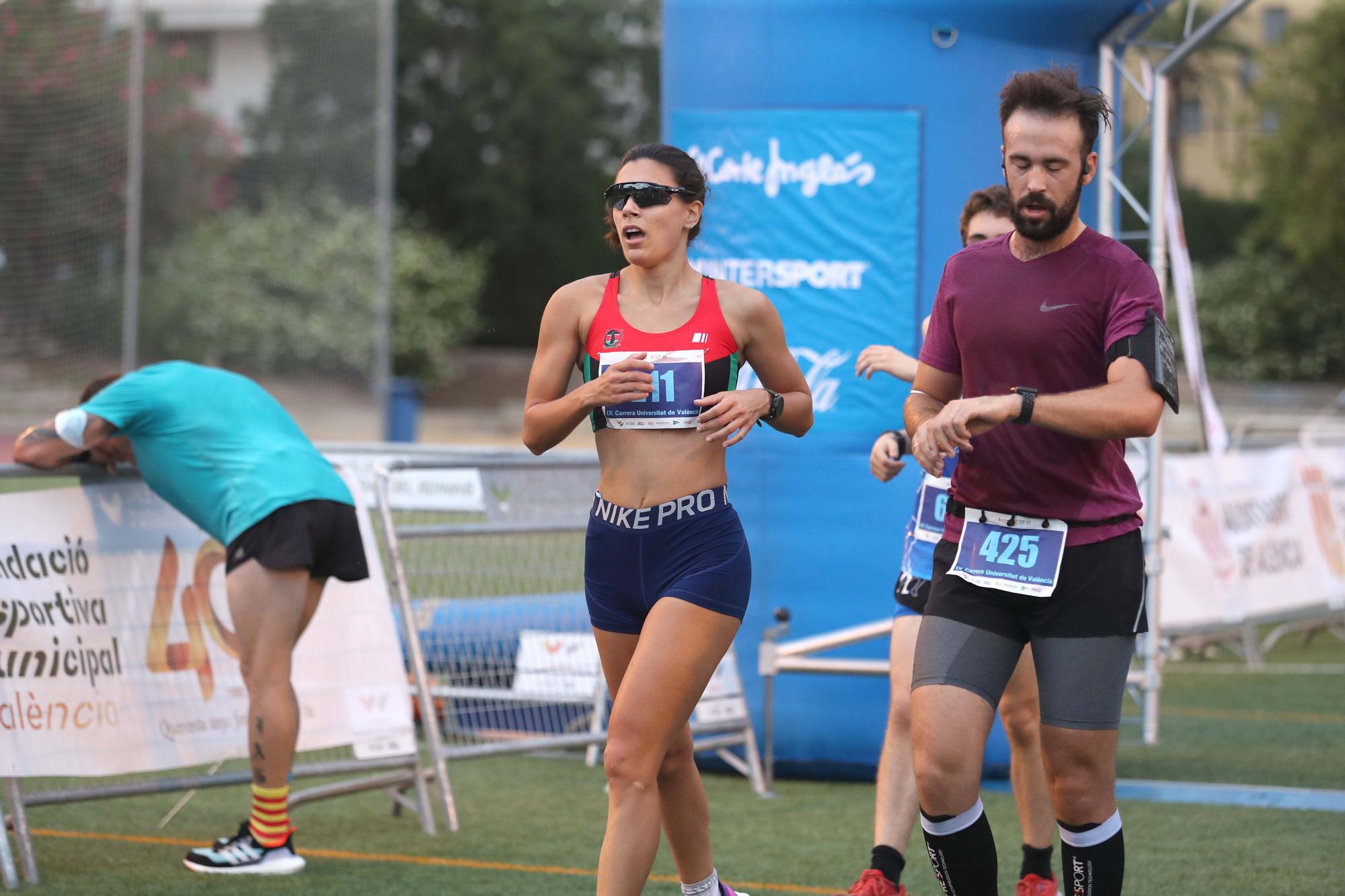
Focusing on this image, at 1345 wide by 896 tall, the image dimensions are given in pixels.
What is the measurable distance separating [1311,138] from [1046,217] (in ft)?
123

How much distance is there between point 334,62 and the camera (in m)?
31.9

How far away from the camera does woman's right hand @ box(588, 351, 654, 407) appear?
416cm

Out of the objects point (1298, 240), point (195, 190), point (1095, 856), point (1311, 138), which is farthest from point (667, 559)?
point (1311, 138)

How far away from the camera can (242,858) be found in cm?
573

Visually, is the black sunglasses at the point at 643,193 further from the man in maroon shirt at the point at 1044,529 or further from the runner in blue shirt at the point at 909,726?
the runner in blue shirt at the point at 909,726

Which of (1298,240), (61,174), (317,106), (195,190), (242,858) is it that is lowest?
(242,858)

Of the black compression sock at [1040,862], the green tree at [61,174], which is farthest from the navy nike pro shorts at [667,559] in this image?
the green tree at [61,174]

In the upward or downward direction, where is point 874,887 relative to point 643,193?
downward

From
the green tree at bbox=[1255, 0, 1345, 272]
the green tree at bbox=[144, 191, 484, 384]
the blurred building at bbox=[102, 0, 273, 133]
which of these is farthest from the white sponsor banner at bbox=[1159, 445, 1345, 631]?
the blurred building at bbox=[102, 0, 273, 133]

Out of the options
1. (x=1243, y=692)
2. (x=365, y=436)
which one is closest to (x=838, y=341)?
(x=1243, y=692)

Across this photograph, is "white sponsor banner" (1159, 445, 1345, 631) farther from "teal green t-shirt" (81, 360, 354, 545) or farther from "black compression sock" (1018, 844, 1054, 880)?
"teal green t-shirt" (81, 360, 354, 545)

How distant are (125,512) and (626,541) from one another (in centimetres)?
269

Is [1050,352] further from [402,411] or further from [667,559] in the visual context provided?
[402,411]

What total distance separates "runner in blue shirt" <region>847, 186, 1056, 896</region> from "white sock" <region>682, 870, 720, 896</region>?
761mm
